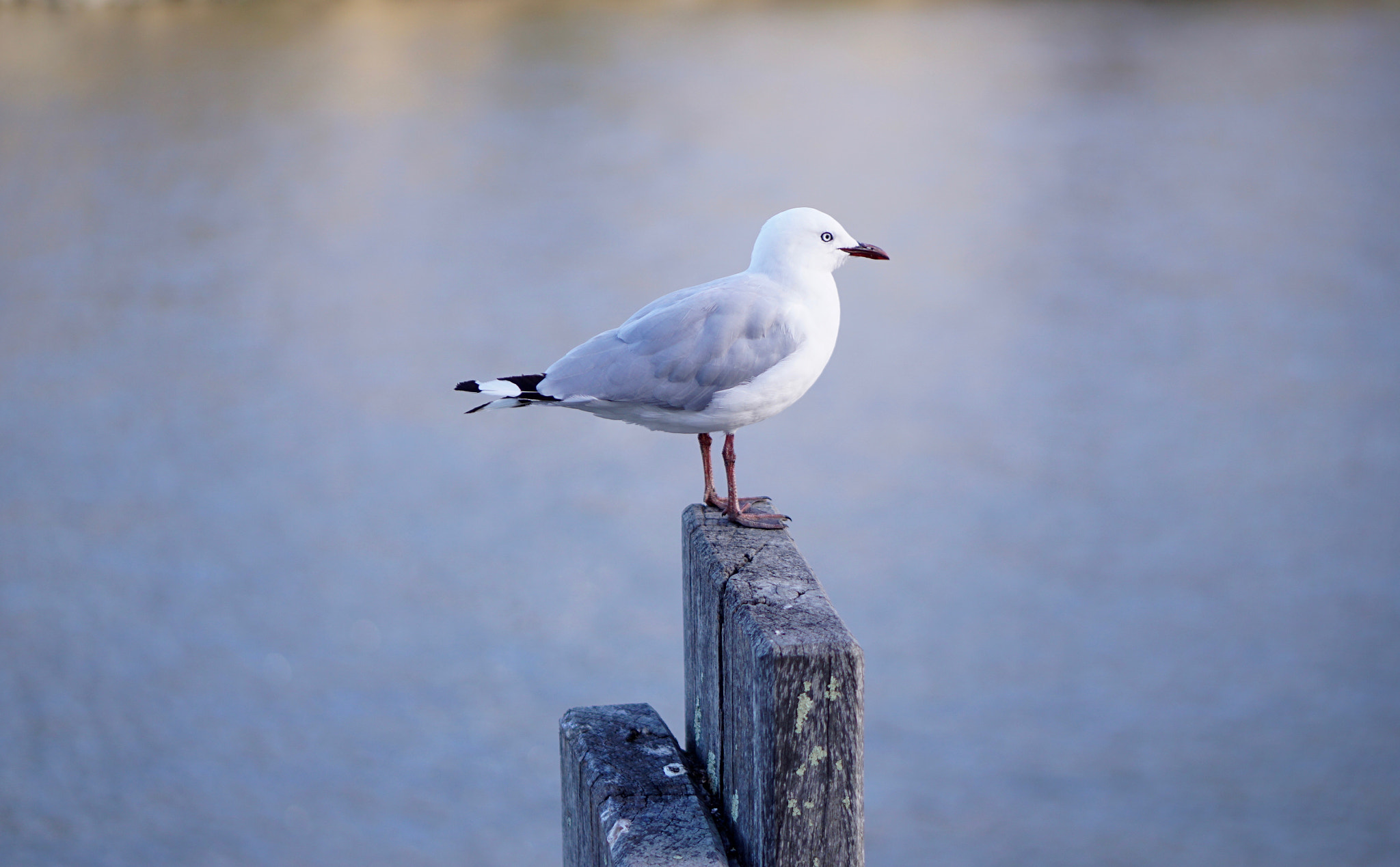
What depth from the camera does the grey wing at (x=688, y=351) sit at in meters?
2.99

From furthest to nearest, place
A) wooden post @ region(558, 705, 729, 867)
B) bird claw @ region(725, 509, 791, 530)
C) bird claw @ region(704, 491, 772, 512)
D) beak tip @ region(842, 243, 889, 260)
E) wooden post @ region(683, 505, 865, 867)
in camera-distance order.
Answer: beak tip @ region(842, 243, 889, 260), bird claw @ region(704, 491, 772, 512), bird claw @ region(725, 509, 791, 530), wooden post @ region(558, 705, 729, 867), wooden post @ region(683, 505, 865, 867)

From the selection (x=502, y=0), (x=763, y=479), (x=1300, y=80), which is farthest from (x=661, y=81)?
(x=763, y=479)

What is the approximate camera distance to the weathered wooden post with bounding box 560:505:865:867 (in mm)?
2158

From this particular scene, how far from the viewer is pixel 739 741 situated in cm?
233

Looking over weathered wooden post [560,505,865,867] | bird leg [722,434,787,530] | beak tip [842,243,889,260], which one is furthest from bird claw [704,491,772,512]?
beak tip [842,243,889,260]

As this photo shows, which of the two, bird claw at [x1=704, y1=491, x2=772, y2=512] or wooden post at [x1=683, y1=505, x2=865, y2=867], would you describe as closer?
wooden post at [x1=683, y1=505, x2=865, y2=867]

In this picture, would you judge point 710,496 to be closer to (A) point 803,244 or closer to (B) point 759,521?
(B) point 759,521

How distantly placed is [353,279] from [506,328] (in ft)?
8.95

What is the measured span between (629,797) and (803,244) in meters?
1.24

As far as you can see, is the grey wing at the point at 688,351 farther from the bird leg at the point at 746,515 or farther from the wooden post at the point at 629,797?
the wooden post at the point at 629,797

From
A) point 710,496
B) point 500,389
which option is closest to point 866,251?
point 710,496

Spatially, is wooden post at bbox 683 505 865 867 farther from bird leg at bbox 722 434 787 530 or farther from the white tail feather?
the white tail feather

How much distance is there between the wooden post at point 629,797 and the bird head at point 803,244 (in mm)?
981

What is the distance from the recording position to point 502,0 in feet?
115
